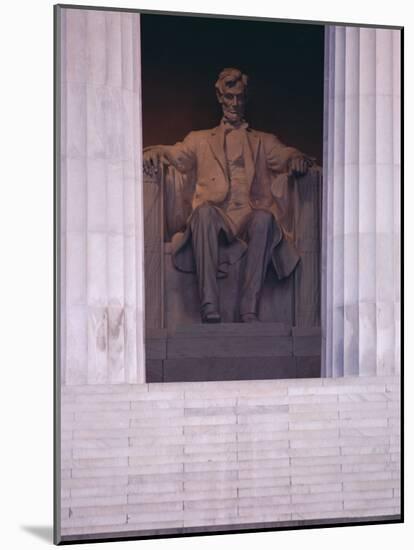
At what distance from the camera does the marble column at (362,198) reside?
51.6 ft

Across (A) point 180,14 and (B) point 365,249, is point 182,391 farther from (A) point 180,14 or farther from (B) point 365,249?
(A) point 180,14

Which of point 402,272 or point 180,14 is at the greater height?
point 180,14

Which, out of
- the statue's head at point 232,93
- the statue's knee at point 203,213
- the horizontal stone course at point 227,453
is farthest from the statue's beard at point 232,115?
the horizontal stone course at point 227,453

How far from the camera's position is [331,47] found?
15.7 meters

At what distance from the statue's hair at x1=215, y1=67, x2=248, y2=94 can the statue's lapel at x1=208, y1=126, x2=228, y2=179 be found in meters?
0.37

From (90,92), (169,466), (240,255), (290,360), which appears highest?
(90,92)

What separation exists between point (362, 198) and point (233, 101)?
5.26 feet

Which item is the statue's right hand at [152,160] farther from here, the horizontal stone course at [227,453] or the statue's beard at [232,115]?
the horizontal stone course at [227,453]

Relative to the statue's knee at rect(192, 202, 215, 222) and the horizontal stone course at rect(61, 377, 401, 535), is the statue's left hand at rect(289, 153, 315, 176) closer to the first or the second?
the statue's knee at rect(192, 202, 215, 222)

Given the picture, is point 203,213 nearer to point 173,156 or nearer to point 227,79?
point 173,156

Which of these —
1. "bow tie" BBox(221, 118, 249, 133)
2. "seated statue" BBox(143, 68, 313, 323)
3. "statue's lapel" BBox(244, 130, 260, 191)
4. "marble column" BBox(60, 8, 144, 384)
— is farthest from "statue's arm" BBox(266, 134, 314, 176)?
"marble column" BBox(60, 8, 144, 384)

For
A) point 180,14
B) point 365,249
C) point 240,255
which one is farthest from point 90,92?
point 365,249

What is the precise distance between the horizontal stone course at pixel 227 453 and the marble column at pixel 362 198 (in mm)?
396

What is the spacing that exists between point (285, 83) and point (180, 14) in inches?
48.9
